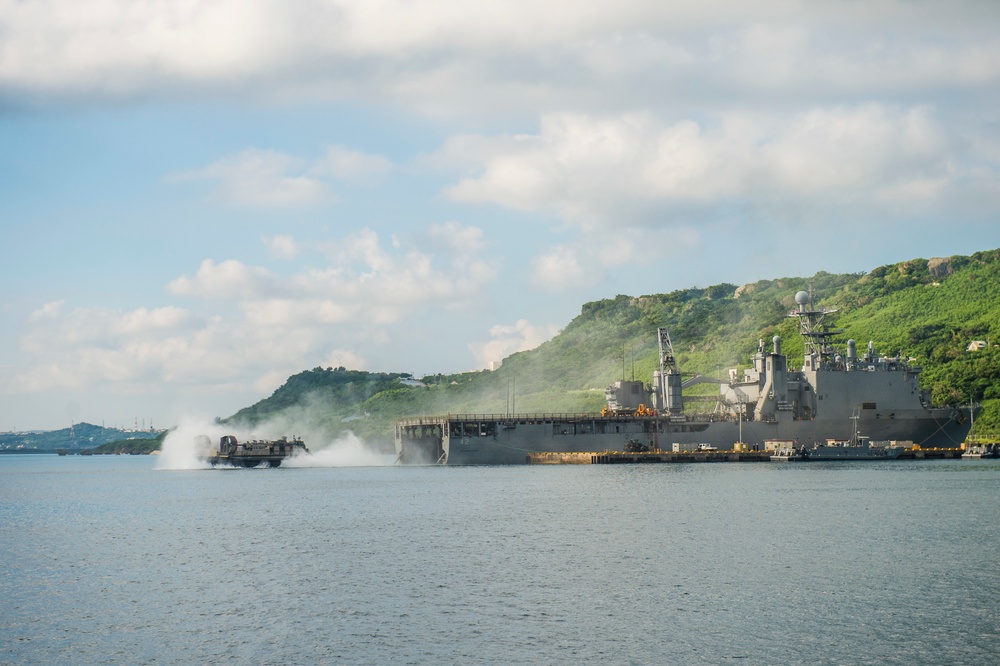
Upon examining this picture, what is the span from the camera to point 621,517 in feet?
189

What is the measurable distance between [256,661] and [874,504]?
44559 mm

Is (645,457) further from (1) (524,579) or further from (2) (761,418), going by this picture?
(1) (524,579)

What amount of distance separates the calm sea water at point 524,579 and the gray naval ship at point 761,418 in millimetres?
35218

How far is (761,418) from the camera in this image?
11081cm

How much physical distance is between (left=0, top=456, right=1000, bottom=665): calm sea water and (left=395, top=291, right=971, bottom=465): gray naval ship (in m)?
35.2

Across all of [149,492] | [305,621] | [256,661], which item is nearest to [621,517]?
[305,621]

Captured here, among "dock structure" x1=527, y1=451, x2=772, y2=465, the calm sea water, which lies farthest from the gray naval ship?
the calm sea water

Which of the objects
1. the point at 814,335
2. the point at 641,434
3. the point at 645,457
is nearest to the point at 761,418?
the point at 814,335

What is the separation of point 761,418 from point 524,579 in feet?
254

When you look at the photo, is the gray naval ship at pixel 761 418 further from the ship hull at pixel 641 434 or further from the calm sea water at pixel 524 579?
the calm sea water at pixel 524 579

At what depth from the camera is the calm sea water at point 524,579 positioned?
2881cm

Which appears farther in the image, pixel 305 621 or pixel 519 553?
pixel 519 553

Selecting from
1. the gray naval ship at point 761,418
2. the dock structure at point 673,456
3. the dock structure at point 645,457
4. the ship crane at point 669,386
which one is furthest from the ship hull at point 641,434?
the ship crane at point 669,386

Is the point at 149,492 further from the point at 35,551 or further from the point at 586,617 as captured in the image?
the point at 586,617
